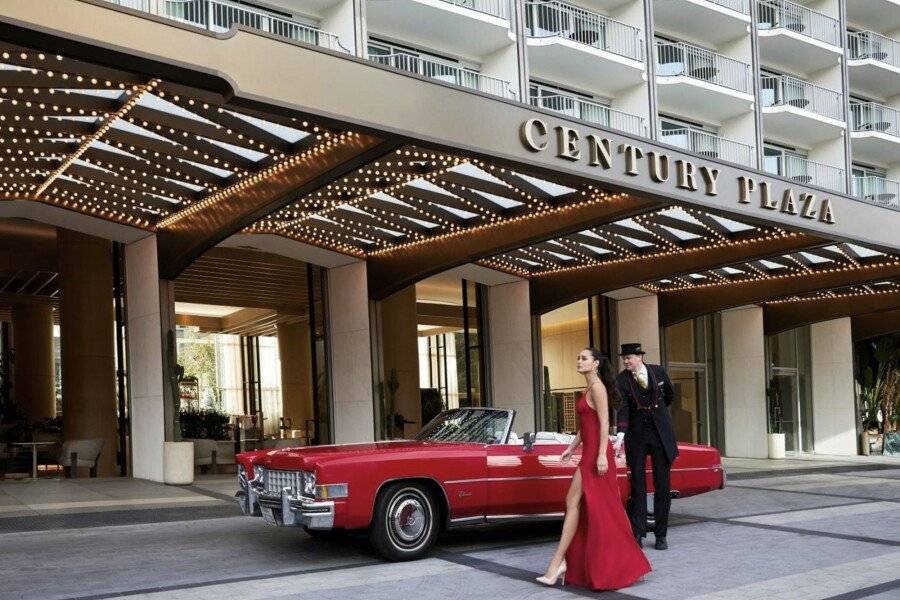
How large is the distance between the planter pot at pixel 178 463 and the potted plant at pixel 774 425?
16.4 meters

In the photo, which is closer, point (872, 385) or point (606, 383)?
point (606, 383)

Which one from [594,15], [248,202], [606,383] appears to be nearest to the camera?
[606,383]

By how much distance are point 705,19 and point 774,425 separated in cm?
1171

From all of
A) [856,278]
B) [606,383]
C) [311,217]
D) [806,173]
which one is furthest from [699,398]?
[606,383]

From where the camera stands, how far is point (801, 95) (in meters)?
32.9

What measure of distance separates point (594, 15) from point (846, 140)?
9.93m

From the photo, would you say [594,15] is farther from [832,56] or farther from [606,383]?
[606,383]

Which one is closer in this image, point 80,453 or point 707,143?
point 80,453

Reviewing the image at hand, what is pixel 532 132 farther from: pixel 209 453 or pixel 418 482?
pixel 209 453

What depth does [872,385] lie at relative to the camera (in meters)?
32.0

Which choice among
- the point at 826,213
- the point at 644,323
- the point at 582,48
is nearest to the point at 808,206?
the point at 826,213

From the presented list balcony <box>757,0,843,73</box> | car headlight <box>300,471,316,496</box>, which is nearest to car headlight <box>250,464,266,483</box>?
car headlight <box>300,471,316,496</box>

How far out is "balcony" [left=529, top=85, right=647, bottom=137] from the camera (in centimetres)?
2644

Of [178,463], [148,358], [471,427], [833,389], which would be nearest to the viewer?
[471,427]
